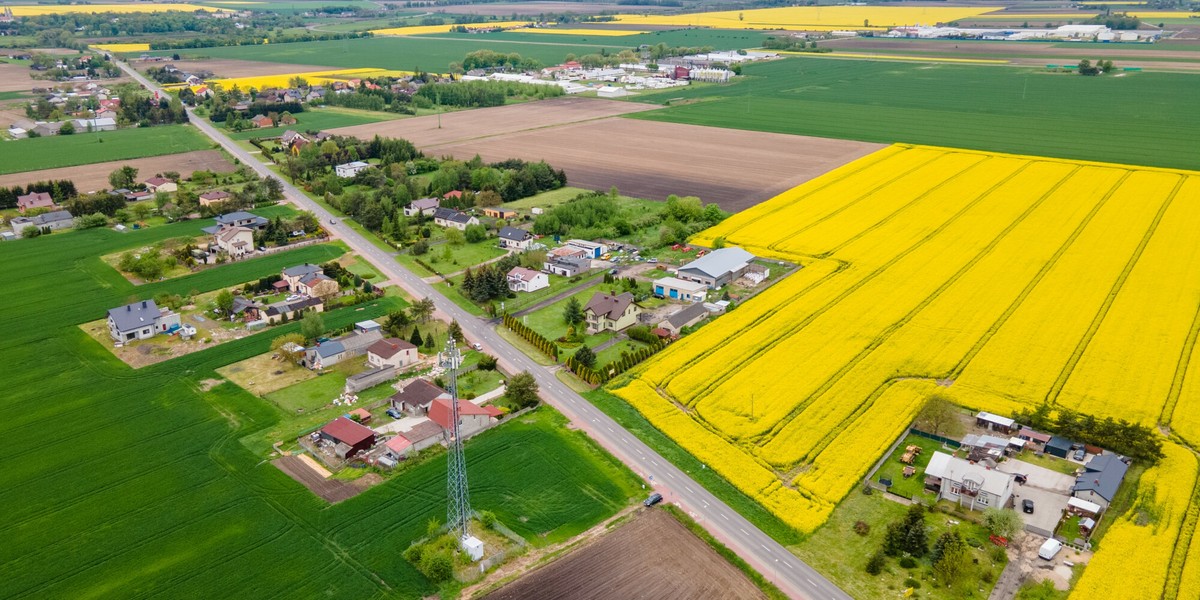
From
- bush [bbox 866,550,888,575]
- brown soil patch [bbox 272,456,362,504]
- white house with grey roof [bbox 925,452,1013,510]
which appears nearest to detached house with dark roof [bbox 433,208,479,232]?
brown soil patch [bbox 272,456,362,504]

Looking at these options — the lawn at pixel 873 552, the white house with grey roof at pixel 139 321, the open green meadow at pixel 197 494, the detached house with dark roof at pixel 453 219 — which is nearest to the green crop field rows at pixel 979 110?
the detached house with dark roof at pixel 453 219

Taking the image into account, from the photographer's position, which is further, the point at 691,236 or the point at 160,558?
the point at 691,236

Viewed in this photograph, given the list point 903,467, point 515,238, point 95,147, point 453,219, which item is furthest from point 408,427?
point 95,147

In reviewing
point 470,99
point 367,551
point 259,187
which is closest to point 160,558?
point 367,551

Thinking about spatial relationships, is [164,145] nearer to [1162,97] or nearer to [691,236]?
[691,236]

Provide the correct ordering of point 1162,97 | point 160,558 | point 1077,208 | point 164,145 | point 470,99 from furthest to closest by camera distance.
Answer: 1. point 470,99
2. point 1162,97
3. point 164,145
4. point 1077,208
5. point 160,558

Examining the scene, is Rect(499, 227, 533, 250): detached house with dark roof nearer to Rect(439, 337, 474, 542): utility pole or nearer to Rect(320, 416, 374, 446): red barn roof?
Rect(320, 416, 374, 446): red barn roof
